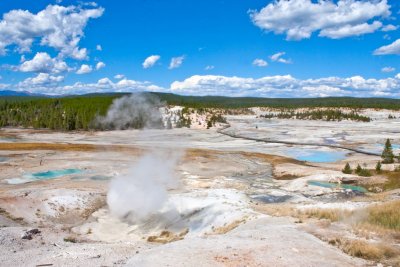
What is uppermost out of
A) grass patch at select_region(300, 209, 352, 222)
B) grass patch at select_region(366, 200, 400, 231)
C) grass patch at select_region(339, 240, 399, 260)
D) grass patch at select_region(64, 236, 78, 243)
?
grass patch at select_region(339, 240, 399, 260)

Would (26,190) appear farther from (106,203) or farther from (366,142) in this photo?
(366,142)

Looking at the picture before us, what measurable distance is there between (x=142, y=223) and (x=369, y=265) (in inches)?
545

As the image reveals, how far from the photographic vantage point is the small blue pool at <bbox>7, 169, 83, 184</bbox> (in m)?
36.9

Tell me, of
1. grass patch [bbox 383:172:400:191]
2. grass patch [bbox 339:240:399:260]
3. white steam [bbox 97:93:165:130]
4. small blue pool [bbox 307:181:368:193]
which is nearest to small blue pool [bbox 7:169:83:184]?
small blue pool [bbox 307:181:368:193]

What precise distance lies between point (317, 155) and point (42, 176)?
34914 millimetres

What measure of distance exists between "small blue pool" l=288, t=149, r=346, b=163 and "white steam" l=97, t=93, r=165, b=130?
43299 mm

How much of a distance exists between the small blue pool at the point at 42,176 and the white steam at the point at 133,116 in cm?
5517

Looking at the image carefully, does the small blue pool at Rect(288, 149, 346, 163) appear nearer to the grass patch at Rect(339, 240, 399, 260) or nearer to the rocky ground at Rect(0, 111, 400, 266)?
the rocky ground at Rect(0, 111, 400, 266)

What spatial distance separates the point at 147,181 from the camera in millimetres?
30203

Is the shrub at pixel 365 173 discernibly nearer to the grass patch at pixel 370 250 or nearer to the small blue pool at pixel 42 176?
the small blue pool at pixel 42 176

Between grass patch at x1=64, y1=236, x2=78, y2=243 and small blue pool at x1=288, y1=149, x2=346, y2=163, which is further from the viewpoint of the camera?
small blue pool at x1=288, y1=149, x2=346, y2=163

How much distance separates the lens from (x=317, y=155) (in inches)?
2322

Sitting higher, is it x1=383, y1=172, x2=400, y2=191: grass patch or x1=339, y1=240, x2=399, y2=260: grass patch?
x1=339, y1=240, x2=399, y2=260: grass patch

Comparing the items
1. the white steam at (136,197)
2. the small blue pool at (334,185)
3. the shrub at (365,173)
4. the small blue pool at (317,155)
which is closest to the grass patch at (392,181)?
the shrub at (365,173)
